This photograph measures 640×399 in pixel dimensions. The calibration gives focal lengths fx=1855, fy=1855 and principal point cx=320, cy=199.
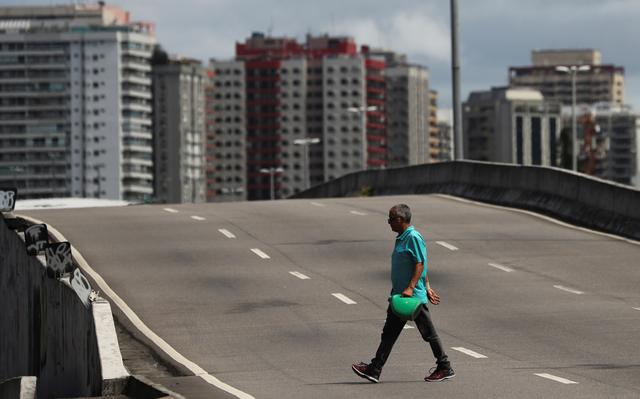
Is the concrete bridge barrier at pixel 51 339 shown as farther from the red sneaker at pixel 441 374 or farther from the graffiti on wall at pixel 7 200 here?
the red sneaker at pixel 441 374

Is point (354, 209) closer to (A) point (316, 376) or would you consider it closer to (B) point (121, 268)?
(B) point (121, 268)

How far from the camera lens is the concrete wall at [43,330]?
1948cm

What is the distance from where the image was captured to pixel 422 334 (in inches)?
666

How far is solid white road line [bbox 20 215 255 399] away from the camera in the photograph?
56.2 ft

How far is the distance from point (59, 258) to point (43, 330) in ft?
12.8

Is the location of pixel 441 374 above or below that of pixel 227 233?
below

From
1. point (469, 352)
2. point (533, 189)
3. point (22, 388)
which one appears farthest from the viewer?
point (533, 189)

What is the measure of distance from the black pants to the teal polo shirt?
7.2 inches

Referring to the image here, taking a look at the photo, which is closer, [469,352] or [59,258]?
[469,352]

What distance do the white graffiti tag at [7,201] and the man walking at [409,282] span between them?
612 inches

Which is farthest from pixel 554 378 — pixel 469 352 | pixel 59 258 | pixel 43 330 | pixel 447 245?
pixel 447 245

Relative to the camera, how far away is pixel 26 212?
41.2 meters

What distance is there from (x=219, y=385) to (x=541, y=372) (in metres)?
3.13

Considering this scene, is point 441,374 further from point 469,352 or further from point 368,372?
point 469,352
